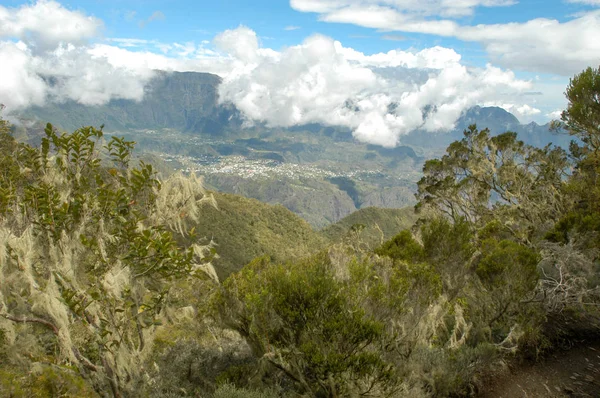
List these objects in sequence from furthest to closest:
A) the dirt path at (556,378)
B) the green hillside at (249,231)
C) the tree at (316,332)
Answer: the green hillside at (249,231) < the dirt path at (556,378) < the tree at (316,332)

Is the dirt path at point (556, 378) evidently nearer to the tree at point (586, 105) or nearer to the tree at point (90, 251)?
the tree at point (90, 251)

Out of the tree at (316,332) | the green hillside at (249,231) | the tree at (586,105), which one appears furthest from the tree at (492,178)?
the green hillside at (249,231)

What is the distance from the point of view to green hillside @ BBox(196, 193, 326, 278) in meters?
92.6

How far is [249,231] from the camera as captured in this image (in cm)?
10856

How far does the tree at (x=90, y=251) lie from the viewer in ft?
15.3

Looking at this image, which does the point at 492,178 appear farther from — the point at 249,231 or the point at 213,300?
the point at 249,231

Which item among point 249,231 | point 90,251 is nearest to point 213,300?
point 90,251

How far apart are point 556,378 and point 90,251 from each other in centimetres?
1012

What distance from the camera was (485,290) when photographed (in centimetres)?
1056

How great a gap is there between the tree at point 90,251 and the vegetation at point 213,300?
26mm

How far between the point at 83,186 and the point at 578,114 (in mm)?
19448

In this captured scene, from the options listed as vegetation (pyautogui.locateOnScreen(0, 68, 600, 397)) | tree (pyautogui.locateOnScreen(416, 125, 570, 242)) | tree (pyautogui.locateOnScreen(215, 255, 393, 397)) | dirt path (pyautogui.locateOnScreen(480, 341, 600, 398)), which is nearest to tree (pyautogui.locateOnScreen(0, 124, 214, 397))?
vegetation (pyautogui.locateOnScreen(0, 68, 600, 397))

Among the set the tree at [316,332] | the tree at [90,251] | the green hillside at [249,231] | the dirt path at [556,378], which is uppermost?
the tree at [90,251]

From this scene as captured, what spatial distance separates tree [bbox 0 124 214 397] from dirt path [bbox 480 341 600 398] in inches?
298
